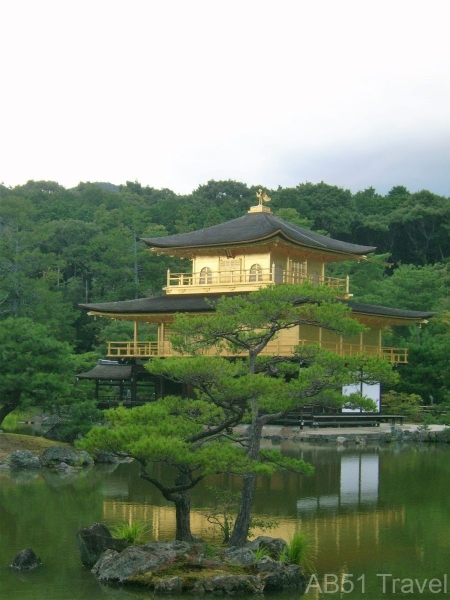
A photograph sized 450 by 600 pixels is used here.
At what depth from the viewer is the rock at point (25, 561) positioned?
37.9ft

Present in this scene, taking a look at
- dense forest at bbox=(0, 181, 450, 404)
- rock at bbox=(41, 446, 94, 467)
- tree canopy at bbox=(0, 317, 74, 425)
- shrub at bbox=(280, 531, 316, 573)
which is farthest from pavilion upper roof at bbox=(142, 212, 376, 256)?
shrub at bbox=(280, 531, 316, 573)

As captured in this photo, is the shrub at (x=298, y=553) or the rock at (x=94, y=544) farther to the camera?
the rock at (x=94, y=544)

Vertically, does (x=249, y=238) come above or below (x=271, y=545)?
above

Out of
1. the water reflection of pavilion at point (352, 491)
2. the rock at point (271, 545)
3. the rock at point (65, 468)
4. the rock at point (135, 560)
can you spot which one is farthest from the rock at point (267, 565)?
the rock at point (65, 468)

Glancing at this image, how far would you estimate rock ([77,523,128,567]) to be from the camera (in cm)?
1158

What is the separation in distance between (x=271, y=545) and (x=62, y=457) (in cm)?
1117

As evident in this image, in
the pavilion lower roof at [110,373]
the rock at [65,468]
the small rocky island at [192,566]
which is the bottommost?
the rock at [65,468]

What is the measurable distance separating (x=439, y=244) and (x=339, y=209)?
711 centimetres

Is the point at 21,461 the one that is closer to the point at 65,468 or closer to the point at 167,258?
the point at 65,468

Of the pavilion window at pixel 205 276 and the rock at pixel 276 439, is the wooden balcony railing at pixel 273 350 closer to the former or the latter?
the pavilion window at pixel 205 276

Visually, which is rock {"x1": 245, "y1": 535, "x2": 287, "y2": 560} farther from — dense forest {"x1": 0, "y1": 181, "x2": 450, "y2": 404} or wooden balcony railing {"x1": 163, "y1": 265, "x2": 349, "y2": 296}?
dense forest {"x1": 0, "y1": 181, "x2": 450, "y2": 404}

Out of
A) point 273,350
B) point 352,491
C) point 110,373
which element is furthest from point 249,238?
point 352,491

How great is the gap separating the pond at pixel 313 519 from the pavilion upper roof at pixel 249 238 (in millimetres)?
9828

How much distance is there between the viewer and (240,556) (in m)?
11.2
